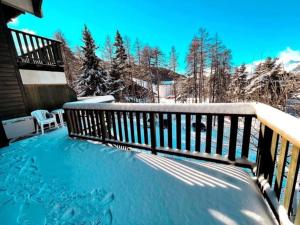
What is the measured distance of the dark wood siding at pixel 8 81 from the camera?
3766 mm

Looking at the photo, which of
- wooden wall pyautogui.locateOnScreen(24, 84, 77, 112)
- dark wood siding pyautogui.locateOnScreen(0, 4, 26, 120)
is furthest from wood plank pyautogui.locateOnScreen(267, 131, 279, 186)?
wooden wall pyautogui.locateOnScreen(24, 84, 77, 112)

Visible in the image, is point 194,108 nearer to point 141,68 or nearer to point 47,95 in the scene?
point 47,95

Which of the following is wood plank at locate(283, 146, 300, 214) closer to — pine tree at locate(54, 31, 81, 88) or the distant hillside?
the distant hillside

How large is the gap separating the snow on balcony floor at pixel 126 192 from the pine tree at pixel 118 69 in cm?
1439

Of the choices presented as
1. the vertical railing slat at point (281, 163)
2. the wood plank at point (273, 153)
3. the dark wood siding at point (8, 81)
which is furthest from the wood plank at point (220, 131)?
the dark wood siding at point (8, 81)

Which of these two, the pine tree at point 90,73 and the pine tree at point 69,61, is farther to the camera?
the pine tree at point 69,61

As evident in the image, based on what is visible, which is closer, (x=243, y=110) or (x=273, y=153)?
(x=273, y=153)

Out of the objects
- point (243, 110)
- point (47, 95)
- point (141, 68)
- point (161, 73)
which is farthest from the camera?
point (161, 73)

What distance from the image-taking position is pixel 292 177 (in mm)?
1016

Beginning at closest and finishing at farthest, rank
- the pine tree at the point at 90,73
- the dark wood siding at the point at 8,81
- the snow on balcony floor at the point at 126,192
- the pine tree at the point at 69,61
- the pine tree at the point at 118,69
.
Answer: the snow on balcony floor at the point at 126,192 → the dark wood siding at the point at 8,81 → the pine tree at the point at 90,73 → the pine tree at the point at 69,61 → the pine tree at the point at 118,69

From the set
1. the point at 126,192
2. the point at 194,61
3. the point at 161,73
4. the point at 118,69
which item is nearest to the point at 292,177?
the point at 126,192

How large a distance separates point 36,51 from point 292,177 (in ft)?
21.2

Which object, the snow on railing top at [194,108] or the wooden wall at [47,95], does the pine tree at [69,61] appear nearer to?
the wooden wall at [47,95]

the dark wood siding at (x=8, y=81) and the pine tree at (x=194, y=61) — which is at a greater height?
the pine tree at (x=194, y=61)
